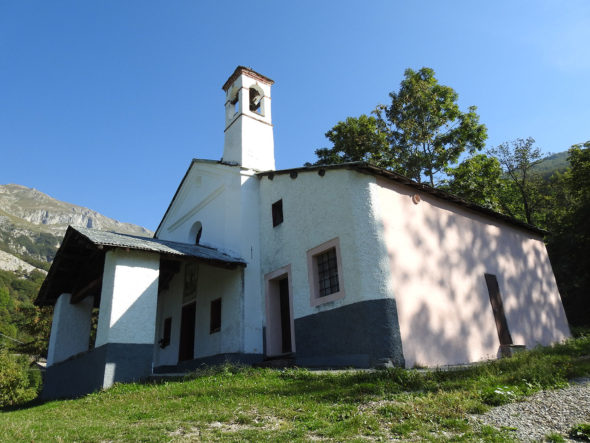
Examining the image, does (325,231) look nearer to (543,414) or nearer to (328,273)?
(328,273)

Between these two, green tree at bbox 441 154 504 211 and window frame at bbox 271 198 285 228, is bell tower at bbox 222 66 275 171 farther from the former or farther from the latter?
green tree at bbox 441 154 504 211

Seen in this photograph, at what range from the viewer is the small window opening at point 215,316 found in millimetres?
13312

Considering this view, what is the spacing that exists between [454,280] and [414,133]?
11759mm

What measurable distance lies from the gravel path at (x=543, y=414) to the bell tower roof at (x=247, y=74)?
15126 mm

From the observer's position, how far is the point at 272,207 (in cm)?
1333

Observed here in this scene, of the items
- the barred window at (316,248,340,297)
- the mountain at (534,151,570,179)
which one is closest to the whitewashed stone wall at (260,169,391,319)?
the barred window at (316,248,340,297)

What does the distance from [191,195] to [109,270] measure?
6745 mm

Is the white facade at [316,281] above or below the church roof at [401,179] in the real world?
below

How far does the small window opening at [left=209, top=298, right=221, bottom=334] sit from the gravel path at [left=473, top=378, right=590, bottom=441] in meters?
9.75

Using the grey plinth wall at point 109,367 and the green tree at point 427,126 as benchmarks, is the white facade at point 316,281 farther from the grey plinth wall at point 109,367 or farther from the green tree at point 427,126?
the green tree at point 427,126

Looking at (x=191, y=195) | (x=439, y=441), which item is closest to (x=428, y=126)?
(x=191, y=195)

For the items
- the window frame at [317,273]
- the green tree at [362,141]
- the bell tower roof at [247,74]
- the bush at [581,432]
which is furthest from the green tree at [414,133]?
the bush at [581,432]

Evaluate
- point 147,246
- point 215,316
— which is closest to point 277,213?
point 215,316

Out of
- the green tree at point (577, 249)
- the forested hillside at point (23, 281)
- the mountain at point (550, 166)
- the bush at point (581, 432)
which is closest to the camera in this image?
the bush at point (581, 432)
